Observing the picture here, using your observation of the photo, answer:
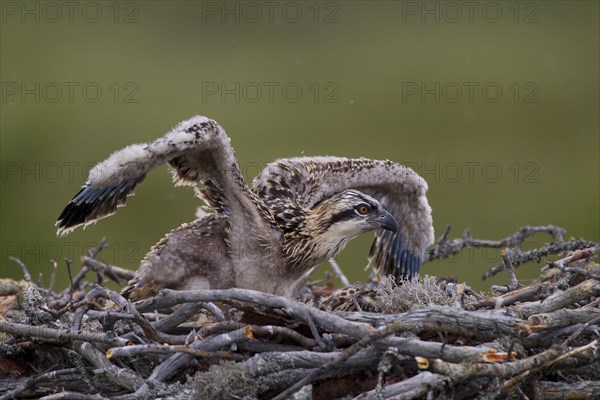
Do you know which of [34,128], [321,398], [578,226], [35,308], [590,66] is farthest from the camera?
[590,66]

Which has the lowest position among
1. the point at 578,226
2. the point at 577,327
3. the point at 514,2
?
the point at 578,226

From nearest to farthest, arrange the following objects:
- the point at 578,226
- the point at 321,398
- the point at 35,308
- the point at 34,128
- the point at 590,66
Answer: the point at 321,398
the point at 35,308
the point at 578,226
the point at 34,128
the point at 590,66

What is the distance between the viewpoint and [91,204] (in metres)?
7.75

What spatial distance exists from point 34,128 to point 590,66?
11.9 m

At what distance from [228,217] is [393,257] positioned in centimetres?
166

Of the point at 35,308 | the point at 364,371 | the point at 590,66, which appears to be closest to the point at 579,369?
the point at 364,371

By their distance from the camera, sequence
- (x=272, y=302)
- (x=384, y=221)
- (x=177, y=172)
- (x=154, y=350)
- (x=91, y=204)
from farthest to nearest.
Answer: (x=384, y=221) → (x=177, y=172) → (x=91, y=204) → (x=272, y=302) → (x=154, y=350)

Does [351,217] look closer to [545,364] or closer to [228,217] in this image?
[228,217]

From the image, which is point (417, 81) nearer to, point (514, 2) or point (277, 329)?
point (514, 2)

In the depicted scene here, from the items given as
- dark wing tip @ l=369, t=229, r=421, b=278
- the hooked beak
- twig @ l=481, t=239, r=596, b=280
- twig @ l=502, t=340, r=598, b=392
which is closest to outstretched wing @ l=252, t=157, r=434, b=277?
dark wing tip @ l=369, t=229, r=421, b=278

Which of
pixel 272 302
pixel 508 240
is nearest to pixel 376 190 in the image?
pixel 508 240

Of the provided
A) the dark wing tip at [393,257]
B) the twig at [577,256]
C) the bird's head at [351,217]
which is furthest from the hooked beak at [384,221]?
the twig at [577,256]

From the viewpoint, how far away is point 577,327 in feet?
21.2

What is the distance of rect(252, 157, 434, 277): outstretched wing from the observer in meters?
9.03
